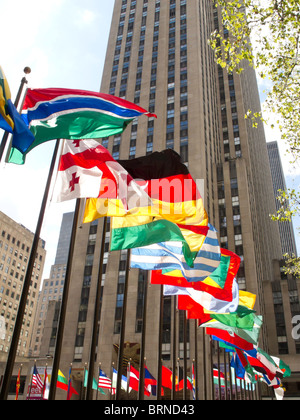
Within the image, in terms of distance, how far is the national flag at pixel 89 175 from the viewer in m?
11.2

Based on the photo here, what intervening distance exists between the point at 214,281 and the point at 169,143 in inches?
2256

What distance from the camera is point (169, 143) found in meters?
72.8

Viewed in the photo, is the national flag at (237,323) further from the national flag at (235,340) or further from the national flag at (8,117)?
the national flag at (8,117)

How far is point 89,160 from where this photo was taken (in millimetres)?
11844

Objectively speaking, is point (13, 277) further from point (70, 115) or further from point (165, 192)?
→ point (70, 115)

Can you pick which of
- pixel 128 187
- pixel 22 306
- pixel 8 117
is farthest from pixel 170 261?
pixel 8 117

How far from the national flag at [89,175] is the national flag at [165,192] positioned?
1211 millimetres

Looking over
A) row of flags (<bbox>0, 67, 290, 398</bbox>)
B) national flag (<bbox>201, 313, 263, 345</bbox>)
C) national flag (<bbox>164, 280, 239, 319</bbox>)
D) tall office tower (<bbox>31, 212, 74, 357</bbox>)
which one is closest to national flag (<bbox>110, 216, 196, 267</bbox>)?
row of flags (<bbox>0, 67, 290, 398</bbox>)

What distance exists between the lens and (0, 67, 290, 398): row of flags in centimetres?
1098

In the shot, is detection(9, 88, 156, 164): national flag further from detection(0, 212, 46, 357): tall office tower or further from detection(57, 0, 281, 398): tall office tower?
detection(0, 212, 46, 357): tall office tower

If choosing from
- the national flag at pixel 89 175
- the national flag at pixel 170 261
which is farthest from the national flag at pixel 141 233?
the national flag at pixel 170 261
